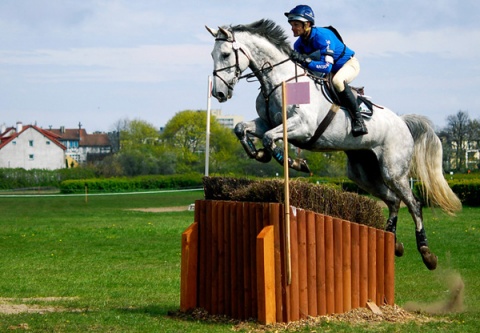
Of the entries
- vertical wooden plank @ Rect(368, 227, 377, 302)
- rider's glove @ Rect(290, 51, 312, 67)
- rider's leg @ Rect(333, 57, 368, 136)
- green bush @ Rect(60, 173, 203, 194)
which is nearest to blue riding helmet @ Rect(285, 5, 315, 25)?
rider's glove @ Rect(290, 51, 312, 67)

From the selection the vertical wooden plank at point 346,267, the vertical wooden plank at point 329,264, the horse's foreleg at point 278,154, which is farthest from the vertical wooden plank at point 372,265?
the horse's foreleg at point 278,154

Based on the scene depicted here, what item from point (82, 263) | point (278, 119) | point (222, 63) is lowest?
point (82, 263)

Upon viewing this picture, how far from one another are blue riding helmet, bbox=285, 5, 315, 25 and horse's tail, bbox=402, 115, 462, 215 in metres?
2.44

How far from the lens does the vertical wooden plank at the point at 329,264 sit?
8031mm

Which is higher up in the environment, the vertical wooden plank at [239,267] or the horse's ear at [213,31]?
→ the horse's ear at [213,31]

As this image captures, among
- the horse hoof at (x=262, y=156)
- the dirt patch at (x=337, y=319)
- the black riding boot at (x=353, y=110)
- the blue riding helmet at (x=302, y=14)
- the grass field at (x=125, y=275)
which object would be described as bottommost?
the grass field at (x=125, y=275)

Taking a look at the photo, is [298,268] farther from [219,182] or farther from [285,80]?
[285,80]

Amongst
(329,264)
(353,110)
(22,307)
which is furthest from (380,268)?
(22,307)

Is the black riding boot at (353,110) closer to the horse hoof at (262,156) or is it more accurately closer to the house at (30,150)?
the horse hoof at (262,156)

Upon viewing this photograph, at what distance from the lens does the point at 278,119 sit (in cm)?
870

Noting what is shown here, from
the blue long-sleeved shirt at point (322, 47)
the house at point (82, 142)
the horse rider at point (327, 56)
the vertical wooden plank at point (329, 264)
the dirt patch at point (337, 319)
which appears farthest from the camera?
the house at point (82, 142)

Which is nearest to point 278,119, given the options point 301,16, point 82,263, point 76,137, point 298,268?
point 301,16

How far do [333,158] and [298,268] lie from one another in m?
50.8

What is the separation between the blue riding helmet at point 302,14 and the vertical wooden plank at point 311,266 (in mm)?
2177
